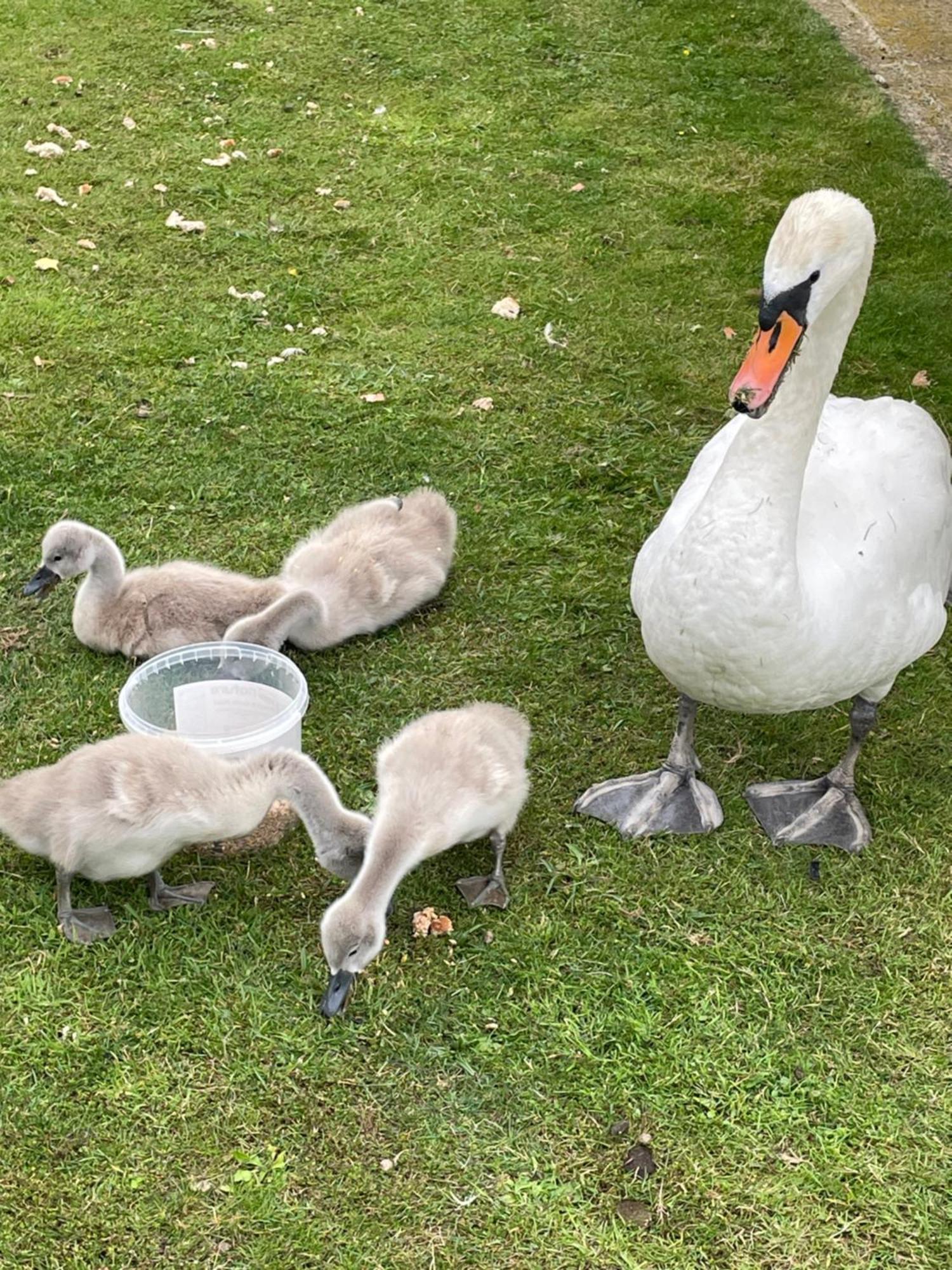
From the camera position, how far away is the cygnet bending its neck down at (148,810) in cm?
337

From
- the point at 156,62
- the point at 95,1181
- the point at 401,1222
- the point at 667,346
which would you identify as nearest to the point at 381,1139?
the point at 401,1222

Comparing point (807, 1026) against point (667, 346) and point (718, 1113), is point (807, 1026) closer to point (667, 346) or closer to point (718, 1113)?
point (718, 1113)

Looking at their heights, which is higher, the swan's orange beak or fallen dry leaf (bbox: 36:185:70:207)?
the swan's orange beak

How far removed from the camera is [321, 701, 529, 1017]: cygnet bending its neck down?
3215 millimetres

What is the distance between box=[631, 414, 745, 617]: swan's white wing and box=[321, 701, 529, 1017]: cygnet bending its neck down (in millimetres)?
531

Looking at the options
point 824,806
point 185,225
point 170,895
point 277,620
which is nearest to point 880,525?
point 824,806

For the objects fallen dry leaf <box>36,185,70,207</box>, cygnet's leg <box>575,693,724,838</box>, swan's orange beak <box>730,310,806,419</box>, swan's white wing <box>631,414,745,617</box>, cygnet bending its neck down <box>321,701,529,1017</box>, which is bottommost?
fallen dry leaf <box>36,185,70,207</box>

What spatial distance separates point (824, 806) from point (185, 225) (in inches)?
183

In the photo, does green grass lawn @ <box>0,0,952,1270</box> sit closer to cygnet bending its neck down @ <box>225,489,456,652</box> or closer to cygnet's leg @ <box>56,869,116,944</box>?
cygnet's leg @ <box>56,869,116,944</box>

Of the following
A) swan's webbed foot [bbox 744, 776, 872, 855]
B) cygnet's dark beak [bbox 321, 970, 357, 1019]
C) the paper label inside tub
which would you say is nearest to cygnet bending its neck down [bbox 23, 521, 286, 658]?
the paper label inside tub

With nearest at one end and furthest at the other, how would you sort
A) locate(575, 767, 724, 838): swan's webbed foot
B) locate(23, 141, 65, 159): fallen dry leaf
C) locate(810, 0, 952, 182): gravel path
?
1. locate(575, 767, 724, 838): swan's webbed foot
2. locate(23, 141, 65, 159): fallen dry leaf
3. locate(810, 0, 952, 182): gravel path

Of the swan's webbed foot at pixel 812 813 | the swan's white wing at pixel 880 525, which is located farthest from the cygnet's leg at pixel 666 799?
the swan's white wing at pixel 880 525

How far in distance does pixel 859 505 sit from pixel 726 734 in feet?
3.30

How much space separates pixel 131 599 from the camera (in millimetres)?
4340
